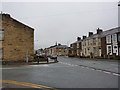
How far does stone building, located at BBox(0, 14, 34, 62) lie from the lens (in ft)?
93.9

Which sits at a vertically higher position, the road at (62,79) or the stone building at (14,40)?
the stone building at (14,40)

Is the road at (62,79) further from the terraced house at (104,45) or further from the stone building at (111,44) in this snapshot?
the stone building at (111,44)

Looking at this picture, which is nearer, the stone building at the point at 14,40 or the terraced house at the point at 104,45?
the stone building at the point at 14,40

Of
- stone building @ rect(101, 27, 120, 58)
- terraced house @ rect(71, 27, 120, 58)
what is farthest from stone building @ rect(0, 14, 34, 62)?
stone building @ rect(101, 27, 120, 58)

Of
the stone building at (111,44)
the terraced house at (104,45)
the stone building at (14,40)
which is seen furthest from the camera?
the terraced house at (104,45)

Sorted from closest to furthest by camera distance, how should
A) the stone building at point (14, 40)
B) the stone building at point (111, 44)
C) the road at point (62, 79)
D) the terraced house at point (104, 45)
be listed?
the road at point (62, 79), the stone building at point (14, 40), the stone building at point (111, 44), the terraced house at point (104, 45)

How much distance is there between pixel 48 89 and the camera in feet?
23.6

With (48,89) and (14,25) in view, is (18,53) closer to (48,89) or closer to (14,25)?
(14,25)

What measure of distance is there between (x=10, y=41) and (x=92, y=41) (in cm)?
3475

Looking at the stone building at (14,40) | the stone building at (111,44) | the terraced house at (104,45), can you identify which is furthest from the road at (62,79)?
the stone building at (111,44)

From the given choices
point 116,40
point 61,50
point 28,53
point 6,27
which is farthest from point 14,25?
point 61,50

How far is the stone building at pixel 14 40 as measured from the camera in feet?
93.9

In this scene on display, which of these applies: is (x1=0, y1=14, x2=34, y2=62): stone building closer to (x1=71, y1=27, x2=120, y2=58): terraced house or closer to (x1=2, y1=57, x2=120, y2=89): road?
(x1=2, y1=57, x2=120, y2=89): road

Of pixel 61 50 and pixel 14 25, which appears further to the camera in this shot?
pixel 61 50
